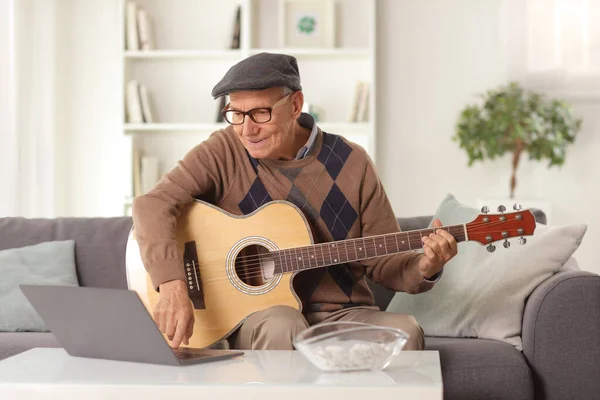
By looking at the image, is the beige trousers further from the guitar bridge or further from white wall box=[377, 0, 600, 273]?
white wall box=[377, 0, 600, 273]

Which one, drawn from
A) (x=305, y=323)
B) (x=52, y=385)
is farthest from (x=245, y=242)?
(x=52, y=385)

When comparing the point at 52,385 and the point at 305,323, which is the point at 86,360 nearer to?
the point at 52,385

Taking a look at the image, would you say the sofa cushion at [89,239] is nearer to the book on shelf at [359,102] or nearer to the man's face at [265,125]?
the man's face at [265,125]

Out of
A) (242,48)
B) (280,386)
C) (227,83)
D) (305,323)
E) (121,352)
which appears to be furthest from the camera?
(242,48)

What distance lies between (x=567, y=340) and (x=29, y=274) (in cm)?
158

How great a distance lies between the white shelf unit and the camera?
520 centimetres

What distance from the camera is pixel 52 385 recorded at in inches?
59.4

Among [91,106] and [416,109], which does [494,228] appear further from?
[91,106]

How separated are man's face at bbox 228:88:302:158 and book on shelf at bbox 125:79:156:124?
9.46ft

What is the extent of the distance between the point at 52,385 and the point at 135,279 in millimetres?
789

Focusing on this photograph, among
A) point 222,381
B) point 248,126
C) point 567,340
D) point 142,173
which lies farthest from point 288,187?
point 142,173

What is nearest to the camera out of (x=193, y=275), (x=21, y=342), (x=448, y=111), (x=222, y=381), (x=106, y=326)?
(x=222, y=381)

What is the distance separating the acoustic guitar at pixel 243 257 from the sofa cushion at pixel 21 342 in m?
0.37

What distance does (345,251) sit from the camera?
7.09 feet
